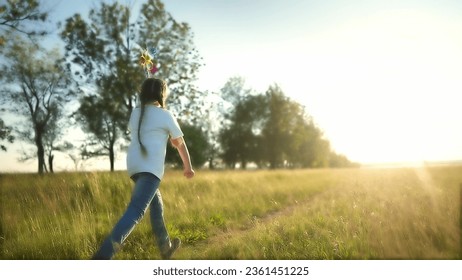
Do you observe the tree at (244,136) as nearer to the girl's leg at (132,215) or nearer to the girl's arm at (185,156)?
the girl's arm at (185,156)

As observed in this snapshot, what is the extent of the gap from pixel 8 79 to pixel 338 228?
34.3 feet

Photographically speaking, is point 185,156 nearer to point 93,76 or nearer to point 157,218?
point 157,218

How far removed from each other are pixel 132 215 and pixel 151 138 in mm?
773

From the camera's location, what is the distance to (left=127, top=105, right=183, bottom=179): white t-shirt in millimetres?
3639

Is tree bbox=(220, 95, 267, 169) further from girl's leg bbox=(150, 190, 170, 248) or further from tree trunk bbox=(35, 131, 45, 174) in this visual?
girl's leg bbox=(150, 190, 170, 248)

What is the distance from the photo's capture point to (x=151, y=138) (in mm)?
3719

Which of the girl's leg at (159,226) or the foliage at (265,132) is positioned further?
the foliage at (265,132)

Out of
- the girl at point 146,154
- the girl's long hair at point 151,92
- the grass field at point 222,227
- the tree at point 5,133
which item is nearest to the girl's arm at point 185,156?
the girl at point 146,154

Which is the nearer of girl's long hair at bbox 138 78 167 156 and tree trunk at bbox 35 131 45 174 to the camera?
girl's long hair at bbox 138 78 167 156

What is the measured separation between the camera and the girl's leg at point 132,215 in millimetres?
3385

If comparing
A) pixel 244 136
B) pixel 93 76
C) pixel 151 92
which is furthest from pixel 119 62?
pixel 244 136

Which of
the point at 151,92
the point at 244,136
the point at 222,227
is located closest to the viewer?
the point at 151,92

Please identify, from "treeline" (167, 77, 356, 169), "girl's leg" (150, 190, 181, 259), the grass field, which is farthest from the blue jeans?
"treeline" (167, 77, 356, 169)

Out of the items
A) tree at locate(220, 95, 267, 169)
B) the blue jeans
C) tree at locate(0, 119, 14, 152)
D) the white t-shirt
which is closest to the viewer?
the blue jeans
